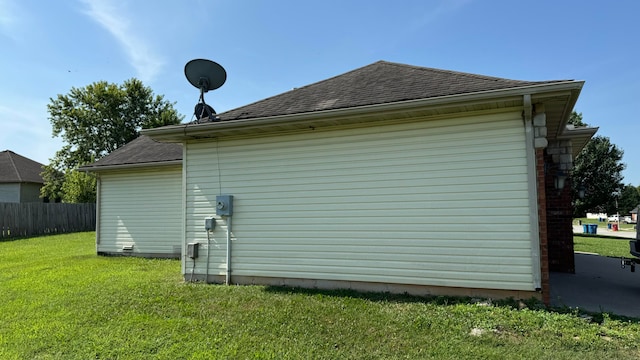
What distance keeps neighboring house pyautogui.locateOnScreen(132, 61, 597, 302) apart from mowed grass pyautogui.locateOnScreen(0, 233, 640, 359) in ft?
1.46

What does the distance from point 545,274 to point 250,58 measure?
8017 mm

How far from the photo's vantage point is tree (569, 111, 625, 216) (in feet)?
65.6

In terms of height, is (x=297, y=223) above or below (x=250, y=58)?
below

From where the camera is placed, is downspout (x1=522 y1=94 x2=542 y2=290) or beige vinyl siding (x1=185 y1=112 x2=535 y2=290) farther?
beige vinyl siding (x1=185 y1=112 x2=535 y2=290)

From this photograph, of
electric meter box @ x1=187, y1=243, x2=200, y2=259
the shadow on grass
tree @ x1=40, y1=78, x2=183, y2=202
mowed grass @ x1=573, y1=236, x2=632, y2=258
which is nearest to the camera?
the shadow on grass

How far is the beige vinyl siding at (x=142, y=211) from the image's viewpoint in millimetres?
9445

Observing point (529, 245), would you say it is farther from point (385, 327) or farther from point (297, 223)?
point (297, 223)

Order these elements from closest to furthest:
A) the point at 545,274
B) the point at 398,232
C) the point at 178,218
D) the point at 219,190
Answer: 1. the point at 545,274
2. the point at 398,232
3. the point at 219,190
4. the point at 178,218

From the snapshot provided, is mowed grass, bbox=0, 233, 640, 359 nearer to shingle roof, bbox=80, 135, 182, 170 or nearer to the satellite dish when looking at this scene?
the satellite dish

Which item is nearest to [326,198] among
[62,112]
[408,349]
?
[408,349]

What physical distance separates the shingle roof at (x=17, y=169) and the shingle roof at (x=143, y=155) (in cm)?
1848

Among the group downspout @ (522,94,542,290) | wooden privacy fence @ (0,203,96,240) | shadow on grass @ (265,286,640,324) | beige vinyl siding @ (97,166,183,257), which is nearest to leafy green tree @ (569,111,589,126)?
downspout @ (522,94,542,290)

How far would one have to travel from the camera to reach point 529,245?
4578mm

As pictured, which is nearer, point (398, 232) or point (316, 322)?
point (316, 322)
